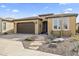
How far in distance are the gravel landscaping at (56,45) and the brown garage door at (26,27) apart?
0.74ft

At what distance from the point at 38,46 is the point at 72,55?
27.5 inches

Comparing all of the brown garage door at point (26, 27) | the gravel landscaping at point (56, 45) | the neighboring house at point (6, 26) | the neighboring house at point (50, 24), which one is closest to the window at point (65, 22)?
the neighboring house at point (50, 24)

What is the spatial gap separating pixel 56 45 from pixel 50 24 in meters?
0.45

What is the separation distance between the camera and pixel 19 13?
3938 mm

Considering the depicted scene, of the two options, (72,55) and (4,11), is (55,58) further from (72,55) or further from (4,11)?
(4,11)

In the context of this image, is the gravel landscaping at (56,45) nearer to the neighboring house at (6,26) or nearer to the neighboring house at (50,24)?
the neighboring house at (50,24)

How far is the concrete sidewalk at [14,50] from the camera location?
150 inches

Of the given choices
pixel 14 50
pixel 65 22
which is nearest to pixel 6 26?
pixel 14 50

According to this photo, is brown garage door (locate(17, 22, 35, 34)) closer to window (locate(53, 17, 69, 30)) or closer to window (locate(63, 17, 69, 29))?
window (locate(53, 17, 69, 30))

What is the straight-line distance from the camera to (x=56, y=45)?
3.83 meters

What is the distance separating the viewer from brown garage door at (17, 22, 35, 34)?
4.01 m

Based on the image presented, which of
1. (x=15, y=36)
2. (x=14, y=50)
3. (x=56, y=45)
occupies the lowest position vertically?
(x=14, y=50)

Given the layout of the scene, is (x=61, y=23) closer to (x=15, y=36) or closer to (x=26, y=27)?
(x=26, y=27)

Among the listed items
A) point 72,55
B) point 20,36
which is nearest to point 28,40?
point 20,36
